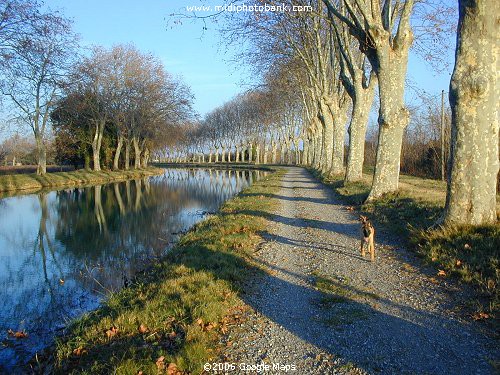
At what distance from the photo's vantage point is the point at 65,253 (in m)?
11.2

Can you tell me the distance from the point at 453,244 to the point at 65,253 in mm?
9898

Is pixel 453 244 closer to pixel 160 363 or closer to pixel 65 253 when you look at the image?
pixel 160 363

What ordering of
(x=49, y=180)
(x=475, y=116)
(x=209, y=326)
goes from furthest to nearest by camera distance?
1. (x=49, y=180)
2. (x=475, y=116)
3. (x=209, y=326)

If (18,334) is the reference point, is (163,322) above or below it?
above

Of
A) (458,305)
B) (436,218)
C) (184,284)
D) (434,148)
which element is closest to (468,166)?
(436,218)

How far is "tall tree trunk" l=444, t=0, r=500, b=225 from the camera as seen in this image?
7512mm

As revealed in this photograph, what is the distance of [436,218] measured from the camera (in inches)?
347

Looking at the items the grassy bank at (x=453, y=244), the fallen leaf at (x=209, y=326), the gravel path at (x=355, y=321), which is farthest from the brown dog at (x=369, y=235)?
the fallen leaf at (x=209, y=326)

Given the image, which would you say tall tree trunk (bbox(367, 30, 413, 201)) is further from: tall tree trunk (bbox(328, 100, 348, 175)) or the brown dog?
tall tree trunk (bbox(328, 100, 348, 175))

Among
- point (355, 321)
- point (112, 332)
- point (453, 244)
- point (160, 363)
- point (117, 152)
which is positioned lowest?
point (112, 332)

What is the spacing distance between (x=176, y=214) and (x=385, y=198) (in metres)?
9.75

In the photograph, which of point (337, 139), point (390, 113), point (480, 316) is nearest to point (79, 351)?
point (480, 316)

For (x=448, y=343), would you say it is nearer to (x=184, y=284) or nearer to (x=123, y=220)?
(x=184, y=284)

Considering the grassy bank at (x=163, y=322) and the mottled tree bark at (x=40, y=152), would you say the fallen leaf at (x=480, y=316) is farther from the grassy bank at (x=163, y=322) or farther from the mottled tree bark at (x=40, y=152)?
the mottled tree bark at (x=40, y=152)
